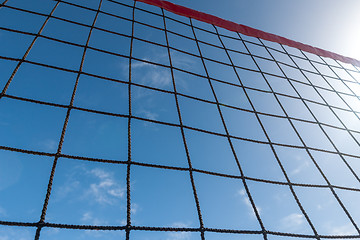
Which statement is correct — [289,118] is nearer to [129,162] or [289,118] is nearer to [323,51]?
[129,162]

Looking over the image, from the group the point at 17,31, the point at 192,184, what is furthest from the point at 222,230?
the point at 17,31

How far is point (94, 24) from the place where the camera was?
2592mm

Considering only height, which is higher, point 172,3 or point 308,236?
point 172,3

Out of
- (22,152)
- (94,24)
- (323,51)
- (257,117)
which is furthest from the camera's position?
(323,51)

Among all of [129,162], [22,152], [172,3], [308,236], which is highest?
[172,3]

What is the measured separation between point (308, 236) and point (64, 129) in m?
1.61

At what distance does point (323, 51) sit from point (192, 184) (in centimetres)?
376

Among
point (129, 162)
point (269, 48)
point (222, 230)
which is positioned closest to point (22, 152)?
point (129, 162)

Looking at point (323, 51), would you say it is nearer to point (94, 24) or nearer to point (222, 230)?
point (94, 24)

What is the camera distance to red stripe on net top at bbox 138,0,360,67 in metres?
3.32

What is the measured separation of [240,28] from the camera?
144 inches

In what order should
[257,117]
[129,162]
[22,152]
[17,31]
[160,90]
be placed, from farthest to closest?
1. [257,117]
2. [160,90]
3. [17,31]
4. [129,162]
5. [22,152]

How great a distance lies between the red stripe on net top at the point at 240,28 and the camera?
3320 millimetres

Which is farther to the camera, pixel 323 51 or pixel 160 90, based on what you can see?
pixel 323 51
